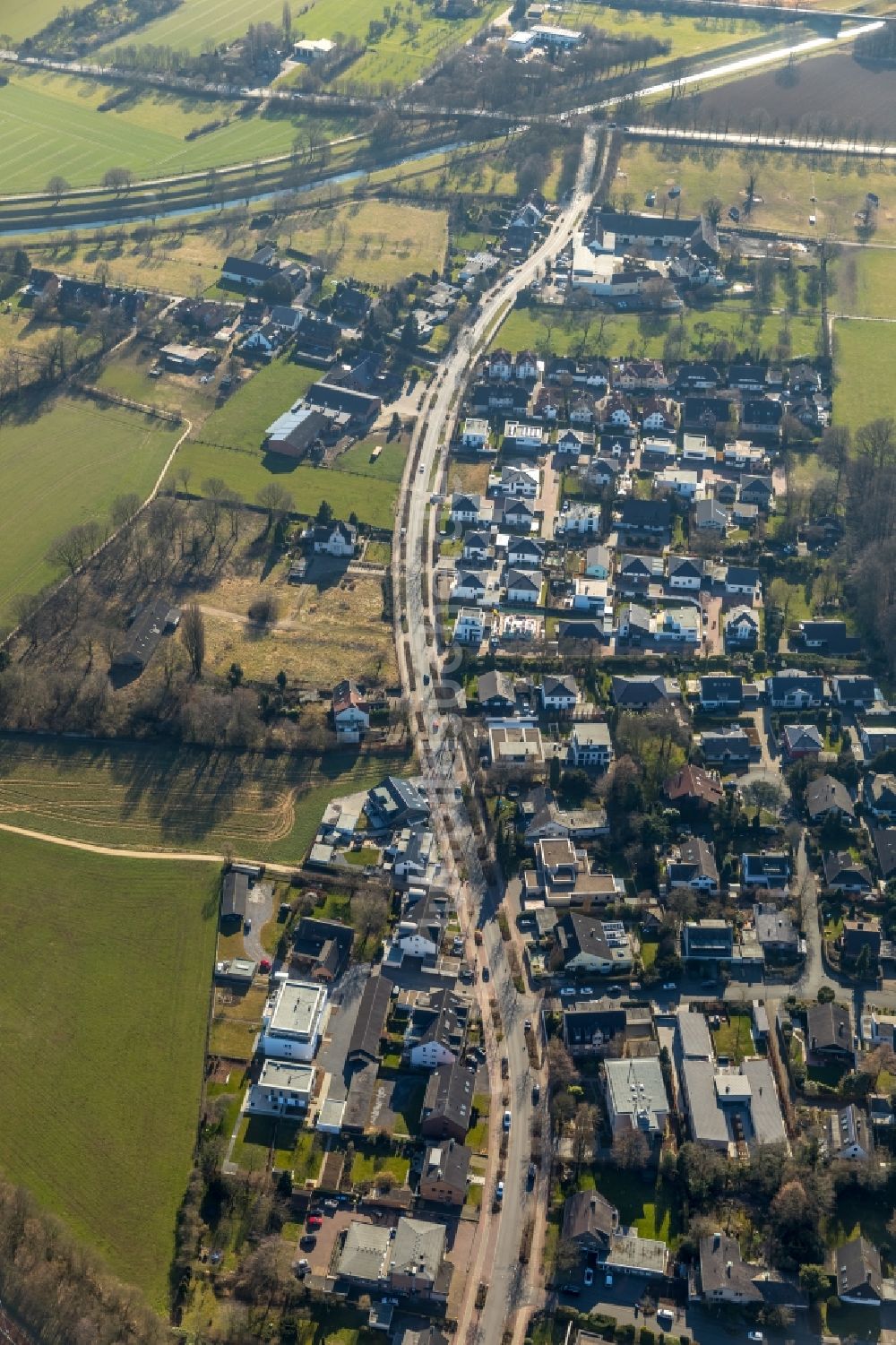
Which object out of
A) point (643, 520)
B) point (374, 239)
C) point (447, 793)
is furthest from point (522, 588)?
point (374, 239)

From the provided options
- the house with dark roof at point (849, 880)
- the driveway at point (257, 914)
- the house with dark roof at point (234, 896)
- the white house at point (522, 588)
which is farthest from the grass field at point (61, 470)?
the house with dark roof at point (849, 880)

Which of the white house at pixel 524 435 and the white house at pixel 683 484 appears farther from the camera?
the white house at pixel 524 435

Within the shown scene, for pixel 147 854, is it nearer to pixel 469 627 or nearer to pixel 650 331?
pixel 469 627

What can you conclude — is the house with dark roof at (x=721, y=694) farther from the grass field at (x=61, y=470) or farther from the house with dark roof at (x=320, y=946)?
the grass field at (x=61, y=470)

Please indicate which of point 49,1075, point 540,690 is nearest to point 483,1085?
point 49,1075

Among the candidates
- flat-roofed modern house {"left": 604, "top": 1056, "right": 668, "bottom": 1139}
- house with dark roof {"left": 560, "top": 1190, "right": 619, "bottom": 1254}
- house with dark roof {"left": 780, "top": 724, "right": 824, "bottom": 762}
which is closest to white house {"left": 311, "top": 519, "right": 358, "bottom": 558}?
house with dark roof {"left": 780, "top": 724, "right": 824, "bottom": 762}

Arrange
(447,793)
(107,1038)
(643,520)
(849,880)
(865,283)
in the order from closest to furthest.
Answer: (107,1038) < (849,880) < (447,793) < (643,520) < (865,283)
